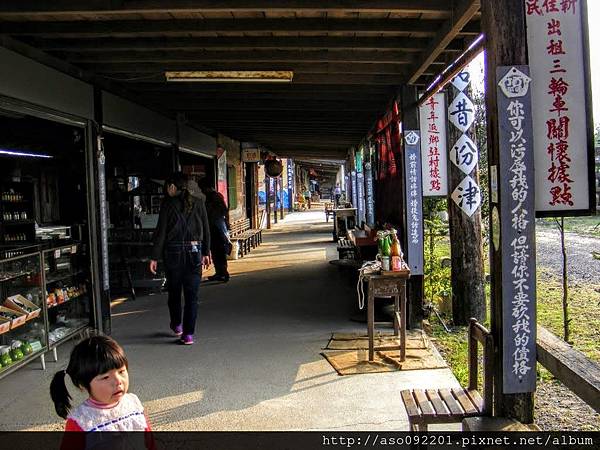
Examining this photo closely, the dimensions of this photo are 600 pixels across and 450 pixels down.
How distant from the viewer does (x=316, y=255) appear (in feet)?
43.1

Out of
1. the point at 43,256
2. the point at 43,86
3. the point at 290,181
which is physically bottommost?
the point at 43,256

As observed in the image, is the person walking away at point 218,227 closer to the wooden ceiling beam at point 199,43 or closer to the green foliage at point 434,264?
the green foliage at point 434,264

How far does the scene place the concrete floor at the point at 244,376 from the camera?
12.7 ft

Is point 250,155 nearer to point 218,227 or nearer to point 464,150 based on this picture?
Answer: point 218,227

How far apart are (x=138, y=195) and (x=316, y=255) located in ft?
16.3

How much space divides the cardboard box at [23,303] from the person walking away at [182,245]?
1.10m

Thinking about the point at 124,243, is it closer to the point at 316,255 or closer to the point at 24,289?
the point at 24,289

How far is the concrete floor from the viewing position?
12.7ft

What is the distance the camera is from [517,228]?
9.81 feet

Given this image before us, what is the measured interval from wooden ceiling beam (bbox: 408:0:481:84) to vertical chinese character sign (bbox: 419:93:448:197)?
64 cm

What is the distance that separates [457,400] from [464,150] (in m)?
3.71

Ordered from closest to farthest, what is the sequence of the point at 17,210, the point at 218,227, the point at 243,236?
the point at 17,210 < the point at 218,227 < the point at 243,236

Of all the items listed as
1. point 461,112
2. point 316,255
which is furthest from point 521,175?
point 316,255

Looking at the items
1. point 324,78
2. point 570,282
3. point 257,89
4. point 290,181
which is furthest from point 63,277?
point 290,181
